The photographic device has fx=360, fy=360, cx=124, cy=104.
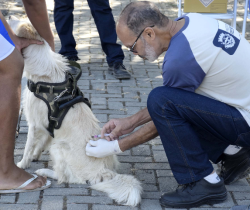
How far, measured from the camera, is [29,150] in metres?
3.12

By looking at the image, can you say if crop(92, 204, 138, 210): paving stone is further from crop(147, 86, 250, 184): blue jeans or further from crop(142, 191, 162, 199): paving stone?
crop(147, 86, 250, 184): blue jeans

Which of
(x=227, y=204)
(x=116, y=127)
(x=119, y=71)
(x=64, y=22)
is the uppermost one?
(x=116, y=127)

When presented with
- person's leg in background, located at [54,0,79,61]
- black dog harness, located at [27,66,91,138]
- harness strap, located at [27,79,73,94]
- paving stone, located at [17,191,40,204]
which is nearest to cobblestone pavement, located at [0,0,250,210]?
paving stone, located at [17,191,40,204]

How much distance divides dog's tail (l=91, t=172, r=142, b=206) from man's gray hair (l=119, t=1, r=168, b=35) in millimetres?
1118

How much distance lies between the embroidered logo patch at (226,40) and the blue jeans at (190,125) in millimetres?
389

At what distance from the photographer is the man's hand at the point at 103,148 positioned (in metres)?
2.84

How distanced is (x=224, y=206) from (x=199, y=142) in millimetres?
544

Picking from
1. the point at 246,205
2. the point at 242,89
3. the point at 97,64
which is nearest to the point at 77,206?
the point at 246,205

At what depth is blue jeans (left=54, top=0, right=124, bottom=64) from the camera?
5.14 metres

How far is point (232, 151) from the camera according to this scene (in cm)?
298

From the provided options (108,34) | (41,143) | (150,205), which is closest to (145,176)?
(150,205)

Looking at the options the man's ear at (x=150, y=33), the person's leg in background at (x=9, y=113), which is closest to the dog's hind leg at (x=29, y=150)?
the person's leg in background at (x=9, y=113)

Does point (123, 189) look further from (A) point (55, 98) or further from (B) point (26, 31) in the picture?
(B) point (26, 31)

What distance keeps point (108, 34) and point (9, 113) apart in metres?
2.84
